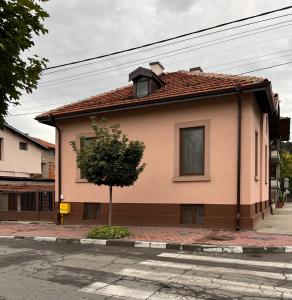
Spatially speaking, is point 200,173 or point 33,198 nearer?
point 200,173

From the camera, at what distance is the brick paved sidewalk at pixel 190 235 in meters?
10.8

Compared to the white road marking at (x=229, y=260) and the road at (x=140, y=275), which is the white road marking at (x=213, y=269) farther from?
the white road marking at (x=229, y=260)

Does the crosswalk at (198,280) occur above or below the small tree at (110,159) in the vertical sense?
below

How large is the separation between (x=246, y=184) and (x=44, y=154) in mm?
36764

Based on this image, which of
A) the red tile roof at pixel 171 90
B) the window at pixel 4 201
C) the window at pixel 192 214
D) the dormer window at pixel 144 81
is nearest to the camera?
the red tile roof at pixel 171 90

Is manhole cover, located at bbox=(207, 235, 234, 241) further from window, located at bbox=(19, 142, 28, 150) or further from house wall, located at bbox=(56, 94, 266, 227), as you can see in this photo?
window, located at bbox=(19, 142, 28, 150)

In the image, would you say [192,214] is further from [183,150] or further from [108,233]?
[108,233]

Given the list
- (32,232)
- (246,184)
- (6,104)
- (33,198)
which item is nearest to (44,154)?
(33,198)

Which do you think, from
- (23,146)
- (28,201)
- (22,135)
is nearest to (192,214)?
(28,201)

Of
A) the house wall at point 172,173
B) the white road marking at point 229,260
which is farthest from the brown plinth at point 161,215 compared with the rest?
the white road marking at point 229,260

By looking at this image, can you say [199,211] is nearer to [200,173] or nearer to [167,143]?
[200,173]

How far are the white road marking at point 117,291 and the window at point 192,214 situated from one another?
7.76 meters

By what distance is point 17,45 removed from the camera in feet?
12.3

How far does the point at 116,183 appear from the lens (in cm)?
1245
